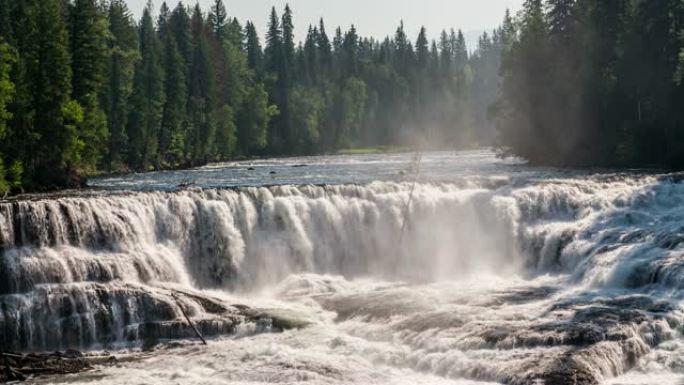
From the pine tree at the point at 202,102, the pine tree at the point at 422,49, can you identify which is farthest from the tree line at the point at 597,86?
the pine tree at the point at 422,49

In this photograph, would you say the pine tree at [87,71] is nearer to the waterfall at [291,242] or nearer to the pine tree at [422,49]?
the waterfall at [291,242]

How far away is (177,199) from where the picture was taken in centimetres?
3809

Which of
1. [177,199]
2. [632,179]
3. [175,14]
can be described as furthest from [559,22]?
[175,14]

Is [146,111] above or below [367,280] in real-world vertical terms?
above

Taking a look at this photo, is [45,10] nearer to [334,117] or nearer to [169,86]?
[169,86]

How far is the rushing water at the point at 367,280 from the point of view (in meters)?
25.0

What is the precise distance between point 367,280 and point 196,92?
58.9 meters

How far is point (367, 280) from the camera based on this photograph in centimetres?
3991

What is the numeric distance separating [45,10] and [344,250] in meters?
26.6

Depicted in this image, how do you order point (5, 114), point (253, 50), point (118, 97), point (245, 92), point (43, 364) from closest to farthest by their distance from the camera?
1. point (43, 364)
2. point (5, 114)
3. point (118, 97)
4. point (245, 92)
5. point (253, 50)

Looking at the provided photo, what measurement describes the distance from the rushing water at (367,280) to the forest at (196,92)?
7445 millimetres

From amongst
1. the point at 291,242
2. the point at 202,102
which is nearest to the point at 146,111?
the point at 202,102

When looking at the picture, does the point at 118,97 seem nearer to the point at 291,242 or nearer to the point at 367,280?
the point at 291,242

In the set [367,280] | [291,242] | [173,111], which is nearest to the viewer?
[367,280]
